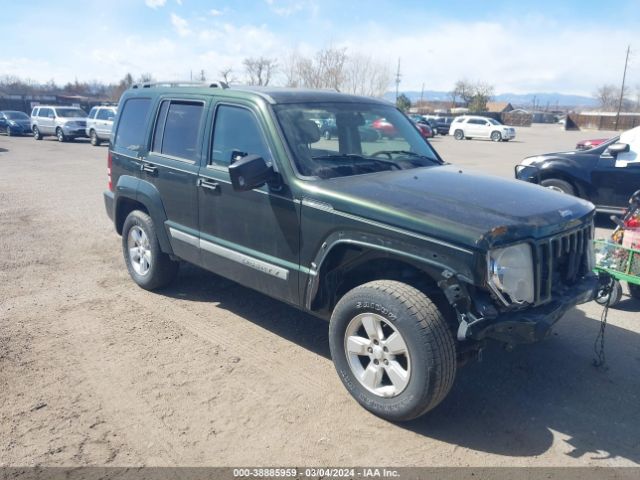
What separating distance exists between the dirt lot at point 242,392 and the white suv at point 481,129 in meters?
34.0

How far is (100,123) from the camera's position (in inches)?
1005

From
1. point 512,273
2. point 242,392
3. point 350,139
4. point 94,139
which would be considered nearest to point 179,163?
point 350,139

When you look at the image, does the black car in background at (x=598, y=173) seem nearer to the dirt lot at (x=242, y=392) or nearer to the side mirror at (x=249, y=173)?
the dirt lot at (x=242, y=392)

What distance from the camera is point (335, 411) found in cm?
365

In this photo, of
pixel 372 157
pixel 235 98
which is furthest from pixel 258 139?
pixel 372 157

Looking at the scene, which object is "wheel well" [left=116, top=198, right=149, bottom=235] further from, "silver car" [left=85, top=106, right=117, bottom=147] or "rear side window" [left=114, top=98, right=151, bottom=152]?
"silver car" [left=85, top=106, right=117, bottom=147]

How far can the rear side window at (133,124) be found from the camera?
218 inches

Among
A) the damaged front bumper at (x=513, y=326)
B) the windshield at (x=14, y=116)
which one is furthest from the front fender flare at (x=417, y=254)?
the windshield at (x=14, y=116)

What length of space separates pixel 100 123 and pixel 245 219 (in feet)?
78.0

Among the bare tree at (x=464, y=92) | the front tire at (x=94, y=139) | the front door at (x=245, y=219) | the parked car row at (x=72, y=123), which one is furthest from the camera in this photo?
the bare tree at (x=464, y=92)

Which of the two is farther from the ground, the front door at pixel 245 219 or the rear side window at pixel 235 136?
the rear side window at pixel 235 136

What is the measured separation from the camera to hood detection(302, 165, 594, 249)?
3.21 metres

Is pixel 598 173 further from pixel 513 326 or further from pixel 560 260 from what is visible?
pixel 513 326

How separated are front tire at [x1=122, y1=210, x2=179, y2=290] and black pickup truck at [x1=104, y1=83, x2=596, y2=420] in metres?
0.04
